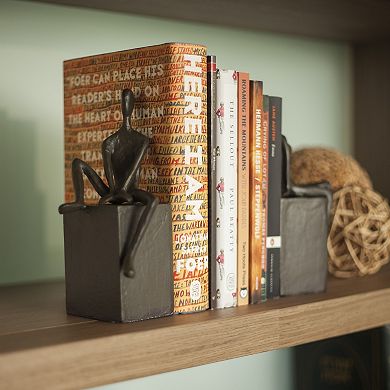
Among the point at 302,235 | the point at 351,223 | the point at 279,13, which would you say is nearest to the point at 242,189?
the point at 302,235

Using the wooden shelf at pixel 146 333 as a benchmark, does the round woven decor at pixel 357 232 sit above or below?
above

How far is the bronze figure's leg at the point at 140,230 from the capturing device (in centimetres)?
64

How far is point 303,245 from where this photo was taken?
83cm

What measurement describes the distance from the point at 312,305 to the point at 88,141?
29 cm

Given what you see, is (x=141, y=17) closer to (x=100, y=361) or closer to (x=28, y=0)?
(x=28, y=0)

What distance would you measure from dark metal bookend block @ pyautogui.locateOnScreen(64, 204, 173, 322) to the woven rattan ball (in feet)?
1.12

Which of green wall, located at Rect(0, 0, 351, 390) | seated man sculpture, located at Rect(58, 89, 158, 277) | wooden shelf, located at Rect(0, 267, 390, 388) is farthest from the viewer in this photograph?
green wall, located at Rect(0, 0, 351, 390)

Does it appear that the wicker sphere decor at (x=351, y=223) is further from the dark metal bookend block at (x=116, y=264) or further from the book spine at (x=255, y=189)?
the dark metal bookend block at (x=116, y=264)

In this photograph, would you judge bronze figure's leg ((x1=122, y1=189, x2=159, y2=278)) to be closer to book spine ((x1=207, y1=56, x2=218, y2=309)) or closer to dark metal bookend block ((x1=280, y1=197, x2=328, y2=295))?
book spine ((x1=207, y1=56, x2=218, y2=309))

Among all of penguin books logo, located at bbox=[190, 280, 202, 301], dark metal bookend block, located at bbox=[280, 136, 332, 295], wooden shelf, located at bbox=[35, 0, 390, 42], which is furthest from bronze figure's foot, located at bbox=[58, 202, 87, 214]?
wooden shelf, located at bbox=[35, 0, 390, 42]

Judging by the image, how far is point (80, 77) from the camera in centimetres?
82

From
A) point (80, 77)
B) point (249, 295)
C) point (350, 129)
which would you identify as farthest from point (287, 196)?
point (350, 129)

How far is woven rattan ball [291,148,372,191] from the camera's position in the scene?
98cm

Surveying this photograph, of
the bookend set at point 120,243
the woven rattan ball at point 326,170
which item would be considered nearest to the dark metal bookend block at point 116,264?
the bookend set at point 120,243
